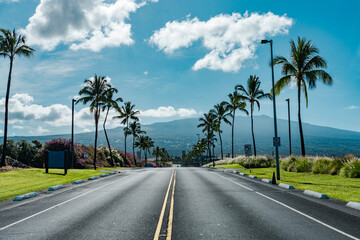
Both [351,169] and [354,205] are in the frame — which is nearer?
[354,205]

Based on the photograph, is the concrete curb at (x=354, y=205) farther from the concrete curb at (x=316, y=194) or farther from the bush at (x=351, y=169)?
the bush at (x=351, y=169)

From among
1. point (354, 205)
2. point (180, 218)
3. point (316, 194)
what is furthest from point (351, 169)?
point (180, 218)

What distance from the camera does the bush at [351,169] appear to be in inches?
690

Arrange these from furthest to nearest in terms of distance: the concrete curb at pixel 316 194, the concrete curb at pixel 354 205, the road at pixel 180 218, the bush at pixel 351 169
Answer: the bush at pixel 351 169 → the concrete curb at pixel 316 194 → the concrete curb at pixel 354 205 → the road at pixel 180 218

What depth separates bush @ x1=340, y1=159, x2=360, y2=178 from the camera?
1753 cm

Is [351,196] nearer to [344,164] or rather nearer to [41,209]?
[344,164]

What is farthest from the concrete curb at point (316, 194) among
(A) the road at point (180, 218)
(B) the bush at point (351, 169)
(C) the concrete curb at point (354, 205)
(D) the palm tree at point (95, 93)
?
(D) the palm tree at point (95, 93)

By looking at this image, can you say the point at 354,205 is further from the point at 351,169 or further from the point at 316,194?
the point at 351,169

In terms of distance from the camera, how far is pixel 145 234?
6.32 meters

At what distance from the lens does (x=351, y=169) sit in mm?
17828

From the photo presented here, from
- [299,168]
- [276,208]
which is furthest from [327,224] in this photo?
[299,168]

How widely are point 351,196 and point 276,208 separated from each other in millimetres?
4189

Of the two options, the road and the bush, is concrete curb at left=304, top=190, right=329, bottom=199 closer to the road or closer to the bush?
the road

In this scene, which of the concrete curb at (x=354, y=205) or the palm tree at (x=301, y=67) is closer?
the concrete curb at (x=354, y=205)
